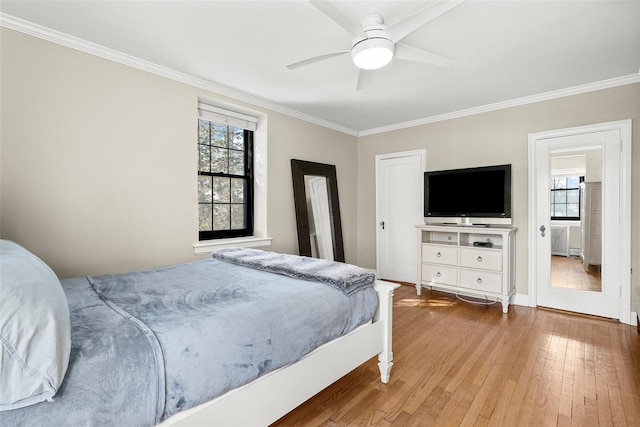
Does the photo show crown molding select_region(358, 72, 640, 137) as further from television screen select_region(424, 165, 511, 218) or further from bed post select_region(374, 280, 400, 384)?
bed post select_region(374, 280, 400, 384)

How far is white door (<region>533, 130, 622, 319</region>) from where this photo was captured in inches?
121

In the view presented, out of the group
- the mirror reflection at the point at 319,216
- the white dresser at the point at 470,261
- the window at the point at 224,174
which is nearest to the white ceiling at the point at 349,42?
the window at the point at 224,174

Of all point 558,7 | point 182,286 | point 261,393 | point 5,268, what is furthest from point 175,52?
point 558,7

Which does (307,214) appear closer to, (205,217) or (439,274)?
(205,217)

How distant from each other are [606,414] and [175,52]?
3.76 meters

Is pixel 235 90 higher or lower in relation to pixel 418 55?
higher

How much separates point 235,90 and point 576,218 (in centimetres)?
389

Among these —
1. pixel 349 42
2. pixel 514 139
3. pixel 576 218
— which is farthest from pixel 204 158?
pixel 576 218

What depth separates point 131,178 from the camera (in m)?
2.63

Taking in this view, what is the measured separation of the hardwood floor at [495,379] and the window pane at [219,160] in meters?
2.47

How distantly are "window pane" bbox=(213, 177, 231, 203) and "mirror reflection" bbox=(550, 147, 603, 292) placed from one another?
3603 mm

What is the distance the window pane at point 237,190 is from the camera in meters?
3.61

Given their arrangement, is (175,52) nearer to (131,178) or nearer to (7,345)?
(131,178)

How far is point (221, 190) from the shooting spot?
350cm
